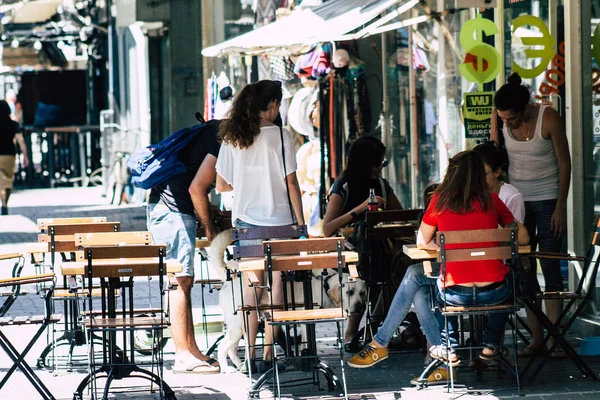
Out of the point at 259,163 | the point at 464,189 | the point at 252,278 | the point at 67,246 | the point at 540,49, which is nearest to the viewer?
the point at 252,278

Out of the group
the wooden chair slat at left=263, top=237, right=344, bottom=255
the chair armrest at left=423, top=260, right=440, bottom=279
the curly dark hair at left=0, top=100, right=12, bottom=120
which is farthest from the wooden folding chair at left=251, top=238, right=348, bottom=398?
the curly dark hair at left=0, top=100, right=12, bottom=120

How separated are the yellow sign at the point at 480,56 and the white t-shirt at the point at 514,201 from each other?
1.96 meters

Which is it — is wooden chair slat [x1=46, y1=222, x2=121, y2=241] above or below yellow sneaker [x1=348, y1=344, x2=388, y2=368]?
above

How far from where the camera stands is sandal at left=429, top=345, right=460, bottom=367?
307 inches

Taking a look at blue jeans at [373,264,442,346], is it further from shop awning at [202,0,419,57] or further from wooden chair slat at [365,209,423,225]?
shop awning at [202,0,419,57]

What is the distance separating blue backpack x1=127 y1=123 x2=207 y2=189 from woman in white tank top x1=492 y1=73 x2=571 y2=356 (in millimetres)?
2148

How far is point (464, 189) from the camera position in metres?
7.73

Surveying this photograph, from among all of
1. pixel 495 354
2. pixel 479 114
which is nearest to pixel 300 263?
pixel 495 354

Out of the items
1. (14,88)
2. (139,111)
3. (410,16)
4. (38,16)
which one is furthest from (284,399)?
(14,88)

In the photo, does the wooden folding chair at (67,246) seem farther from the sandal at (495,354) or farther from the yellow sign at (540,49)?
the yellow sign at (540,49)

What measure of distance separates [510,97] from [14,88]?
27.5 metres

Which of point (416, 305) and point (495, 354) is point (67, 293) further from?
point (495, 354)

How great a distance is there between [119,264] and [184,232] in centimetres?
135

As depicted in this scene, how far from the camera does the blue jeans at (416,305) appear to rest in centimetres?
808
